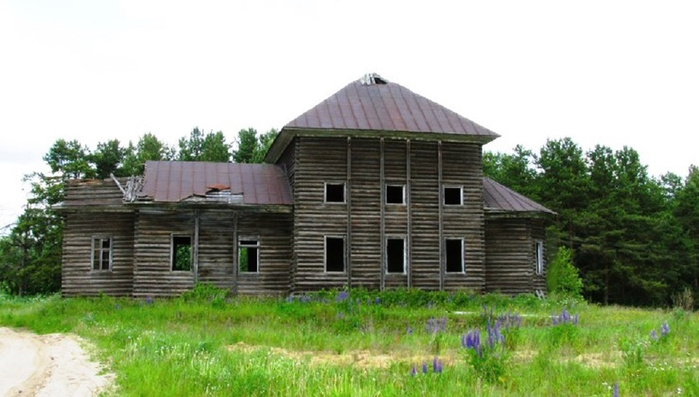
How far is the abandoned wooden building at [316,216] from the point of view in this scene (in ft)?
80.8

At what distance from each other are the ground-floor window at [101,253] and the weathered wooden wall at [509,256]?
1396 cm

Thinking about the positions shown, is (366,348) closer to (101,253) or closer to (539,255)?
(101,253)

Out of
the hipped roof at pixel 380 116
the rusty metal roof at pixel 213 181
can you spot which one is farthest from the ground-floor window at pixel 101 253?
the hipped roof at pixel 380 116

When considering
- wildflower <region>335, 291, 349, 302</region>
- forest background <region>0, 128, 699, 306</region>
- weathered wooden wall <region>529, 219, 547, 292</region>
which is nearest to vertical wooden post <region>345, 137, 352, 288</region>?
wildflower <region>335, 291, 349, 302</region>

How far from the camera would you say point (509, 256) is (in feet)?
88.1

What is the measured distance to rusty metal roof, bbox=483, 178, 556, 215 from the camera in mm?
26578

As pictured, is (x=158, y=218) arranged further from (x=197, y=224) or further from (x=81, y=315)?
(x=81, y=315)

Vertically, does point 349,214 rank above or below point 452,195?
below

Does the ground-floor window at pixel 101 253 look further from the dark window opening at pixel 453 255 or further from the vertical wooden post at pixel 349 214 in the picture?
the dark window opening at pixel 453 255

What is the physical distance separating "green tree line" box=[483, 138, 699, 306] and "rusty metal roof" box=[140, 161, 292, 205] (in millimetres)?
21481

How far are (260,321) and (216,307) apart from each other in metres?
2.67

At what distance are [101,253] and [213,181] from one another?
4.76 metres

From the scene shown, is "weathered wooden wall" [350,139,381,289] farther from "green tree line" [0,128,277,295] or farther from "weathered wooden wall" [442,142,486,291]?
"green tree line" [0,128,277,295]

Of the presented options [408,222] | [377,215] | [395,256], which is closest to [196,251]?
[377,215]
